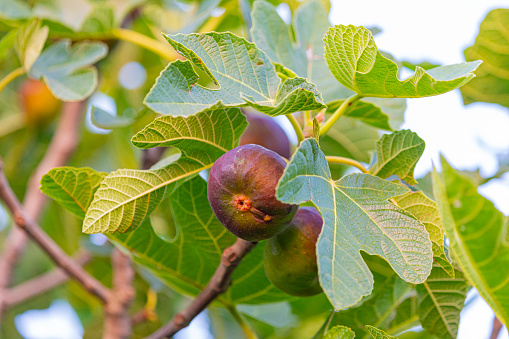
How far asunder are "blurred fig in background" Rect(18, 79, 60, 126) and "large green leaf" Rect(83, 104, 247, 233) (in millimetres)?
1600

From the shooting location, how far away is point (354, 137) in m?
1.61

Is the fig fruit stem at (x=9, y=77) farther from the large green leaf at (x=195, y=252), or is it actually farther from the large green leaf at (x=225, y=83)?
the large green leaf at (x=225, y=83)

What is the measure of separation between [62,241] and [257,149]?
1.92 metres

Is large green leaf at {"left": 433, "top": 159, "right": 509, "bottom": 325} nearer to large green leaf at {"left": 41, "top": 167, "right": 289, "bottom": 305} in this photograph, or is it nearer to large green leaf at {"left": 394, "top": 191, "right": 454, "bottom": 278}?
large green leaf at {"left": 394, "top": 191, "right": 454, "bottom": 278}

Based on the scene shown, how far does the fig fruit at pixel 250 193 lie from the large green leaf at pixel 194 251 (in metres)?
0.26

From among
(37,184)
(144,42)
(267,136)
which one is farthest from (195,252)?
(37,184)

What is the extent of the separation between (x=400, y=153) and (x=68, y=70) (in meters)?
0.88

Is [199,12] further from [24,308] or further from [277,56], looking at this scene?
[24,308]

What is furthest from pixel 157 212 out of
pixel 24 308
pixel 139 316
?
pixel 24 308

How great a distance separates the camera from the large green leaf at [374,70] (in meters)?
0.75

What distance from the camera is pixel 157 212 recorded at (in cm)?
178

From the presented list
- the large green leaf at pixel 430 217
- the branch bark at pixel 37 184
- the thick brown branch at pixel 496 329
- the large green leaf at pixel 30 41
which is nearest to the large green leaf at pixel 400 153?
the large green leaf at pixel 430 217

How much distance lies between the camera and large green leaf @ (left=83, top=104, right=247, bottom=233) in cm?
79

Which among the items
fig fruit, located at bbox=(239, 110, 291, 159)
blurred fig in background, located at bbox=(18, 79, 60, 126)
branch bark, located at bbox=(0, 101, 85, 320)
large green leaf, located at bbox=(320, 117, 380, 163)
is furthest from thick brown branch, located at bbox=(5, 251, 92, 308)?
large green leaf, located at bbox=(320, 117, 380, 163)
